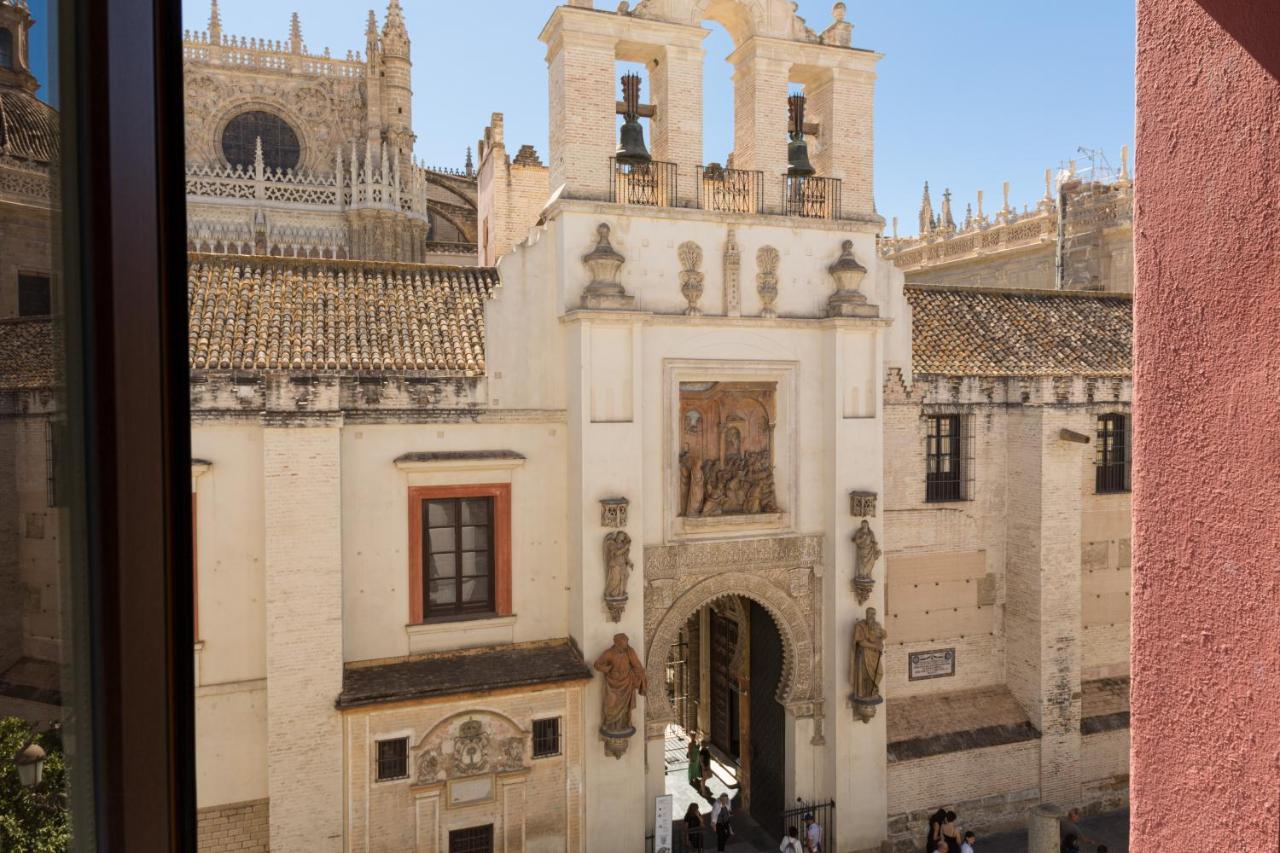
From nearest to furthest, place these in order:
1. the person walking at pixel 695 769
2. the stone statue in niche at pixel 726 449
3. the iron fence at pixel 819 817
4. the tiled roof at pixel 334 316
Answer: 1. the tiled roof at pixel 334 316
2. the stone statue in niche at pixel 726 449
3. the iron fence at pixel 819 817
4. the person walking at pixel 695 769

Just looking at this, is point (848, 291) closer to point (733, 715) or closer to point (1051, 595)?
point (1051, 595)

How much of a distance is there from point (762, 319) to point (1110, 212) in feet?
58.7

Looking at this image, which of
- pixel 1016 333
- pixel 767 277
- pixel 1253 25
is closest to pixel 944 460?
pixel 1016 333

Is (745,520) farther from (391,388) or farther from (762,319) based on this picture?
(391,388)

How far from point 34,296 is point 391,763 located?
11.7 m

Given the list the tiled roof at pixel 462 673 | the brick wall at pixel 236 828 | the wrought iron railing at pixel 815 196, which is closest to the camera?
the brick wall at pixel 236 828

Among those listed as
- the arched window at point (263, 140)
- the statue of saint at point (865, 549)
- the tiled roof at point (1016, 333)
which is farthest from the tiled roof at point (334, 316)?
the arched window at point (263, 140)

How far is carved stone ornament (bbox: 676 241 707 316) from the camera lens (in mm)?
12727

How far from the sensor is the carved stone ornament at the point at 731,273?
1291 centimetres

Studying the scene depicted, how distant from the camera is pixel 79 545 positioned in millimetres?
1112

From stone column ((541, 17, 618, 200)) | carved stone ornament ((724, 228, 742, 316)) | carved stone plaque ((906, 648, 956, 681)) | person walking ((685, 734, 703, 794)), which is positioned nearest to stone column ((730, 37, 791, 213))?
carved stone ornament ((724, 228, 742, 316))

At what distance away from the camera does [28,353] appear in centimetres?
110

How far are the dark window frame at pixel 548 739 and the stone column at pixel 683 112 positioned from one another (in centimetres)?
811

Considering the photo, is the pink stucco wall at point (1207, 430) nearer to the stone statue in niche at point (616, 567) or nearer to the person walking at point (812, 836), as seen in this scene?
the stone statue in niche at point (616, 567)
